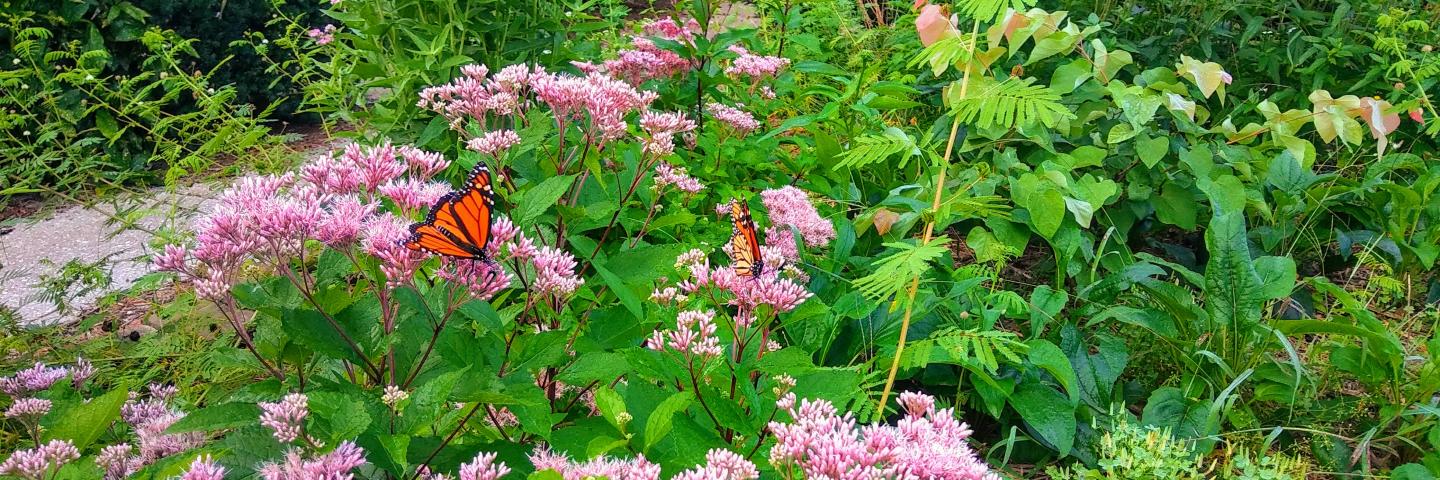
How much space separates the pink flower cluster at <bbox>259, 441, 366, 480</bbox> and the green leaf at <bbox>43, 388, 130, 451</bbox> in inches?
16.8

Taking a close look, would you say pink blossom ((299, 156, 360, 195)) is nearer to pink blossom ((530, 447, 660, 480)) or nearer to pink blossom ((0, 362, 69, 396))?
pink blossom ((530, 447, 660, 480))

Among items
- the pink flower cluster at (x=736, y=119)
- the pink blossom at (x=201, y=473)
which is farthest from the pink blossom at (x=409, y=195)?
the pink flower cluster at (x=736, y=119)

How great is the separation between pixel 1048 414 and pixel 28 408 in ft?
6.36

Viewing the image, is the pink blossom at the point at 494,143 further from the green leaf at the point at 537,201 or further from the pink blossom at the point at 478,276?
the pink blossom at the point at 478,276

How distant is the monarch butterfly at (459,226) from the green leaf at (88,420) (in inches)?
22.9

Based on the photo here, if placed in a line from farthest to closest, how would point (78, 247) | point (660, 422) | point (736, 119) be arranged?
1. point (78, 247)
2. point (736, 119)
3. point (660, 422)

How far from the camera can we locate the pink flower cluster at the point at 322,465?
1061 millimetres

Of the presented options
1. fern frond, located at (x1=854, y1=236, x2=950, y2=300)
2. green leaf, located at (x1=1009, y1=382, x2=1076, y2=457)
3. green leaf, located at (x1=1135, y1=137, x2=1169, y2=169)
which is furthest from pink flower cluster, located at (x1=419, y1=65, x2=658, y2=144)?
green leaf, located at (x1=1135, y1=137, x2=1169, y2=169)

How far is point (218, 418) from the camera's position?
4.06 ft

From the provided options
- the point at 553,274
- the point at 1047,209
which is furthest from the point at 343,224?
the point at 1047,209

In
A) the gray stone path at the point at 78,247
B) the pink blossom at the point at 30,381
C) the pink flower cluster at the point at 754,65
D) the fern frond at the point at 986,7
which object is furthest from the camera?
the gray stone path at the point at 78,247

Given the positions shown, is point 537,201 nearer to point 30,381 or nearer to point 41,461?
point 41,461

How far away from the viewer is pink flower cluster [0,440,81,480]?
1.21 meters

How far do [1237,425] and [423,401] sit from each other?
6.02 feet
